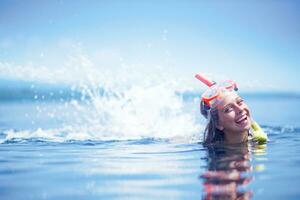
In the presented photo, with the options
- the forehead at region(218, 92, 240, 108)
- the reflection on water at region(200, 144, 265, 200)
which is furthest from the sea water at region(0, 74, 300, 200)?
the forehead at region(218, 92, 240, 108)

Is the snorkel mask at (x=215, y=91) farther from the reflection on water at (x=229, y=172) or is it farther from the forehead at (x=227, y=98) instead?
the reflection on water at (x=229, y=172)

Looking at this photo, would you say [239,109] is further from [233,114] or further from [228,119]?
[228,119]

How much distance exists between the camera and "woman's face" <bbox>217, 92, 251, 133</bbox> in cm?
760

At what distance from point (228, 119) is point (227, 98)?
32 centimetres

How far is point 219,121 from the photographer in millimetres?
7820

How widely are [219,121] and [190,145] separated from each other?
0.93 metres

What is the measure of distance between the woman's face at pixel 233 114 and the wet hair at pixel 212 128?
0.40 ft

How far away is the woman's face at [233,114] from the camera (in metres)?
7.60

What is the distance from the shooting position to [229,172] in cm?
536

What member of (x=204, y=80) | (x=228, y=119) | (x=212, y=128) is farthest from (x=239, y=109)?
(x=204, y=80)

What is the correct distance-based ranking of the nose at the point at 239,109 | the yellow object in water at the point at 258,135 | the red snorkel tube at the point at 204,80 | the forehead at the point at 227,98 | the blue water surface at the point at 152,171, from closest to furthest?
the blue water surface at the point at 152,171
the nose at the point at 239,109
the forehead at the point at 227,98
the yellow object in water at the point at 258,135
the red snorkel tube at the point at 204,80

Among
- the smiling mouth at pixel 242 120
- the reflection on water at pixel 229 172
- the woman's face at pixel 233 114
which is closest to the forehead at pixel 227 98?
the woman's face at pixel 233 114

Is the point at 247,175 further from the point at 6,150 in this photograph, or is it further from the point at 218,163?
the point at 6,150

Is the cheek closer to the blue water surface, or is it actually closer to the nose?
the nose
